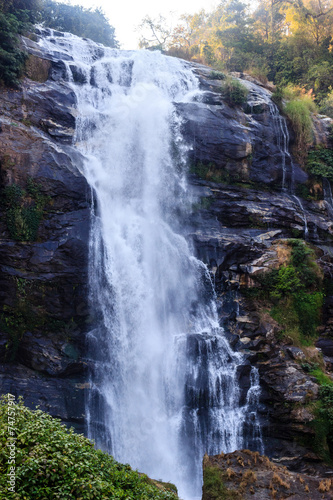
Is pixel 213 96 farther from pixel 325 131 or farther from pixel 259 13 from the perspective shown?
pixel 259 13

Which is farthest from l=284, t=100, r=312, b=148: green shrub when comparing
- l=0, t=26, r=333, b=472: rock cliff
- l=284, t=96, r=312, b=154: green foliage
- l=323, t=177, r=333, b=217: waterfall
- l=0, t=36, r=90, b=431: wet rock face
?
l=0, t=36, r=90, b=431: wet rock face

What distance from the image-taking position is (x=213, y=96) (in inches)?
767

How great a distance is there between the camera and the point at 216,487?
29.0 ft

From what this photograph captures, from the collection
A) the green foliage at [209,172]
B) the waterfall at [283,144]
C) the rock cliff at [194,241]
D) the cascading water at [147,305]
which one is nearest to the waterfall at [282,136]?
the waterfall at [283,144]

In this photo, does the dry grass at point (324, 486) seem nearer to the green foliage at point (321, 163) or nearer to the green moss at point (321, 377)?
the green moss at point (321, 377)

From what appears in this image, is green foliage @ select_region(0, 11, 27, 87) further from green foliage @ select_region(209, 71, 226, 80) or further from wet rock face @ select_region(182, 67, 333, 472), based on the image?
green foliage @ select_region(209, 71, 226, 80)

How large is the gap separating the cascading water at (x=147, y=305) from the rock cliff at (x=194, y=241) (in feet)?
1.92

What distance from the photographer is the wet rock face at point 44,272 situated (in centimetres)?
1238

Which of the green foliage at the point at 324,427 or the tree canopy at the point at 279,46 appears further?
the tree canopy at the point at 279,46

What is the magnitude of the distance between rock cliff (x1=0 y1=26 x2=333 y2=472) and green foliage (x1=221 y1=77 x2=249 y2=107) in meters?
0.67

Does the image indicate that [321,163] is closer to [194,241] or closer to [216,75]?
[216,75]

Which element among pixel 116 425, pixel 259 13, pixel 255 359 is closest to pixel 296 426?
pixel 255 359

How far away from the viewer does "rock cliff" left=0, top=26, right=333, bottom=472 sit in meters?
12.6

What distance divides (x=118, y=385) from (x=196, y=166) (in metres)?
10.8
